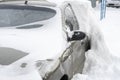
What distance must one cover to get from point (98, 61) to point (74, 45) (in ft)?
6.36

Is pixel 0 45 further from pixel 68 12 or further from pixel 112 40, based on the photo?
pixel 112 40

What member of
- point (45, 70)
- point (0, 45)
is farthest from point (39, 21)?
point (45, 70)

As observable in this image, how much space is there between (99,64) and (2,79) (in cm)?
383

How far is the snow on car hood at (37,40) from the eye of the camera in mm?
4293

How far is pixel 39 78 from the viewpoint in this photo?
3.74 meters

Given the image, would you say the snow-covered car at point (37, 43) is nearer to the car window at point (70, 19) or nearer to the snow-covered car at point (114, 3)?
the car window at point (70, 19)

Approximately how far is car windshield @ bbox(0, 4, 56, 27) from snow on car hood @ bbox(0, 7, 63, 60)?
0.89 ft

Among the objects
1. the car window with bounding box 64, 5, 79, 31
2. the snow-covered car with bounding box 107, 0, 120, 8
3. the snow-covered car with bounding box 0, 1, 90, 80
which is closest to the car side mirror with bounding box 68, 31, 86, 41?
the snow-covered car with bounding box 0, 1, 90, 80

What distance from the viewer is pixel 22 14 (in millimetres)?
5746

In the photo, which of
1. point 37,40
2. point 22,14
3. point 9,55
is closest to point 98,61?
point 22,14

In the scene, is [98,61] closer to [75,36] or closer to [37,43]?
[75,36]

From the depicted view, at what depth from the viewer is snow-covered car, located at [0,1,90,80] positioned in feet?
12.9

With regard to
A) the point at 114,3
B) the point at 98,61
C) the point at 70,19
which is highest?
the point at 70,19

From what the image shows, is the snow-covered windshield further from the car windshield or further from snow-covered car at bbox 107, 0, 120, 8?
snow-covered car at bbox 107, 0, 120, 8
